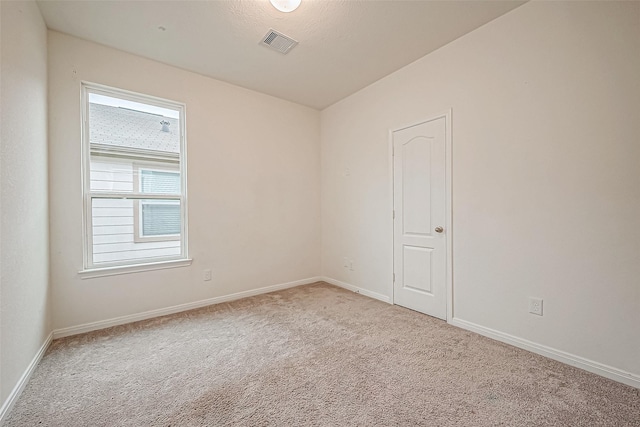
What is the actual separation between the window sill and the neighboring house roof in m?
1.25

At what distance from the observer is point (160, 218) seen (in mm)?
3055

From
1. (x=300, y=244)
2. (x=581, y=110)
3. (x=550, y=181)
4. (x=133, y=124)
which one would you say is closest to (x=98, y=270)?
(x=133, y=124)

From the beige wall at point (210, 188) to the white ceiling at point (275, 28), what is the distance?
25 centimetres

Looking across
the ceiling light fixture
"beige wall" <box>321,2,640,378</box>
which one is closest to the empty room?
"beige wall" <box>321,2,640,378</box>

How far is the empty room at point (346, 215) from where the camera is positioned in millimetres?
1688

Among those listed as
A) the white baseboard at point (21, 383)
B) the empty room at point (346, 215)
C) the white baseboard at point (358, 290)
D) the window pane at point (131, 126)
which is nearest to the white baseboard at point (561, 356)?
the empty room at point (346, 215)

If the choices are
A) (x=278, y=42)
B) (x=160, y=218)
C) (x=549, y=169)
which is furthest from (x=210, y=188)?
(x=549, y=169)

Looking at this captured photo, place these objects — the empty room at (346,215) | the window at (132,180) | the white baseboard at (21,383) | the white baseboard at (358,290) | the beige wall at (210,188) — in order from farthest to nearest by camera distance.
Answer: the white baseboard at (358,290) → the window at (132,180) → the beige wall at (210,188) → the empty room at (346,215) → the white baseboard at (21,383)

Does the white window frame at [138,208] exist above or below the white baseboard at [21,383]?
above

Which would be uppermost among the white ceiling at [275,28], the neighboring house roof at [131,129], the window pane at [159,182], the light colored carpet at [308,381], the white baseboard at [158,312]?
the white ceiling at [275,28]

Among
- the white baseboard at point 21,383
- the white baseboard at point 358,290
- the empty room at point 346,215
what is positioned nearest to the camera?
the white baseboard at point 21,383

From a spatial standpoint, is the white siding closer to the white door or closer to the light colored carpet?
the light colored carpet

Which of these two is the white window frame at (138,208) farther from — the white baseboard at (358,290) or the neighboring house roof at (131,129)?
the white baseboard at (358,290)

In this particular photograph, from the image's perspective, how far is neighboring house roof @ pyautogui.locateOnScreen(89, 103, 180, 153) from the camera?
2719 millimetres
